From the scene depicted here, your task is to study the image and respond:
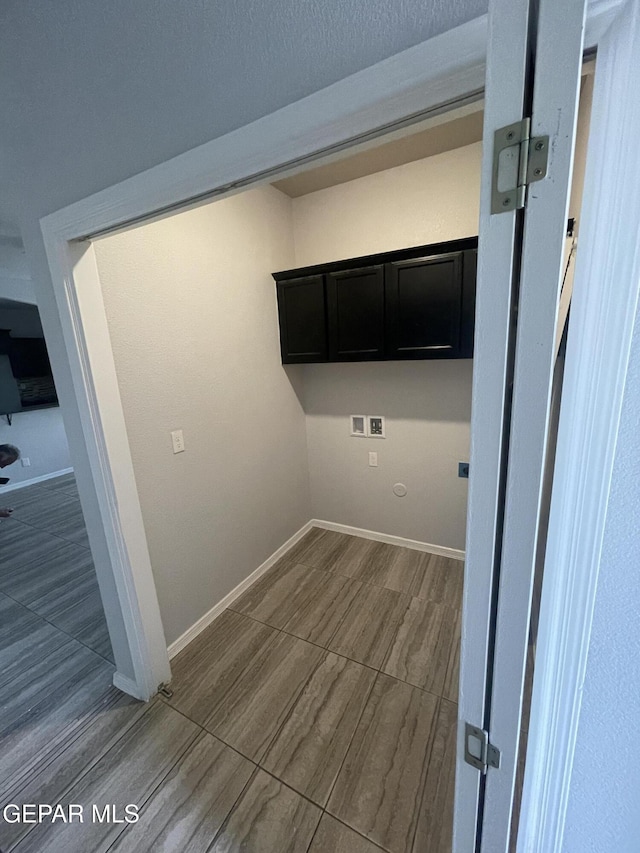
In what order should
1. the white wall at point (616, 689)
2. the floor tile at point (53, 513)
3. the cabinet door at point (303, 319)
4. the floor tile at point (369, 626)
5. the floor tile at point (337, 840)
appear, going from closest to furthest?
1. the white wall at point (616, 689)
2. the floor tile at point (337, 840)
3. the floor tile at point (369, 626)
4. the cabinet door at point (303, 319)
5. the floor tile at point (53, 513)

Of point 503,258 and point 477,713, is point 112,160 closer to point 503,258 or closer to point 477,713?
point 503,258

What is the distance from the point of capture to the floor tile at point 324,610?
1.95 meters

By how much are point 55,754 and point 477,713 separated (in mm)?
1853

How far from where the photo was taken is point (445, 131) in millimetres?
1835

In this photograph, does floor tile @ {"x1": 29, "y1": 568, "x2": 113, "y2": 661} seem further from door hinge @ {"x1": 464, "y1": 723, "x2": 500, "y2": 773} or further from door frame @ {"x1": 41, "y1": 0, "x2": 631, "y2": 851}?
door hinge @ {"x1": 464, "y1": 723, "x2": 500, "y2": 773}

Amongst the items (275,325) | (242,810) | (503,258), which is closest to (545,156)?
(503,258)

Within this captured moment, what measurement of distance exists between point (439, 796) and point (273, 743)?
662 millimetres

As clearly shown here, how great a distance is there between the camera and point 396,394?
2.47 meters

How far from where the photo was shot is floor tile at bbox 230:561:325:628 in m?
2.11

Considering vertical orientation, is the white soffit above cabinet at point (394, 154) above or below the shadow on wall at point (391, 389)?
above

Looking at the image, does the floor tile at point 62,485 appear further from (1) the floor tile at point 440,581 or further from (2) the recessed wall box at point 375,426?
(1) the floor tile at point 440,581

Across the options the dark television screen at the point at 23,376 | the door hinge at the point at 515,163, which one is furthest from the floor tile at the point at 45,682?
the dark television screen at the point at 23,376

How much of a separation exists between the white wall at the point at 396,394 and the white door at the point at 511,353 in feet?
6.23

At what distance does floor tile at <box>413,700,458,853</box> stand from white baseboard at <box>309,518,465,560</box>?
1175 mm
